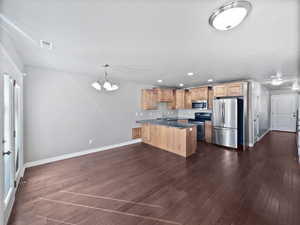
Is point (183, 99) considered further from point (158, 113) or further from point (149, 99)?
point (149, 99)

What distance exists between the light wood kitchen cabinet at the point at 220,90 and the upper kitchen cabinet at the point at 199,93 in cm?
50

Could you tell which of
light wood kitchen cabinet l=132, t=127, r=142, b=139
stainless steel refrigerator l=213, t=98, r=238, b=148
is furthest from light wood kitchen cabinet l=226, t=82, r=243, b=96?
light wood kitchen cabinet l=132, t=127, r=142, b=139

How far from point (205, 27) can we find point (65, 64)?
123 inches

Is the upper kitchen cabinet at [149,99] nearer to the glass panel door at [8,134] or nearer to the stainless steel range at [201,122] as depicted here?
the stainless steel range at [201,122]

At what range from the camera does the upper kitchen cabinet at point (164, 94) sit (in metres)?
6.06

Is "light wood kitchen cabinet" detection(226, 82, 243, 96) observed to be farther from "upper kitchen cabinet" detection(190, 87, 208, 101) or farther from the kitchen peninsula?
the kitchen peninsula

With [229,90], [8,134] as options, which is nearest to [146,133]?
[229,90]

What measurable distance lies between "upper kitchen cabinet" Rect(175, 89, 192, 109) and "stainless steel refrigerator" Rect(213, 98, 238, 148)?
4.80ft

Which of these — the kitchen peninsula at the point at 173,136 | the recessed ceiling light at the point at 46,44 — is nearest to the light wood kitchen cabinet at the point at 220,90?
the kitchen peninsula at the point at 173,136

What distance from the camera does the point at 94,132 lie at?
172 inches

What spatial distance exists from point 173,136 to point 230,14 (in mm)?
3527

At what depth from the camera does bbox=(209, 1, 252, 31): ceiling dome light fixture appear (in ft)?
3.82

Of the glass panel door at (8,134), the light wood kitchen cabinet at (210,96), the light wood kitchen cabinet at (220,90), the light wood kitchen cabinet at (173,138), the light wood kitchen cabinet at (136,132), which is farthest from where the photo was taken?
the light wood kitchen cabinet at (210,96)

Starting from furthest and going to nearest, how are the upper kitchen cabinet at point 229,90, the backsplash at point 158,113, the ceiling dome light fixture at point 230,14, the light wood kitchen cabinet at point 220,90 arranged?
the backsplash at point 158,113
the light wood kitchen cabinet at point 220,90
the upper kitchen cabinet at point 229,90
the ceiling dome light fixture at point 230,14
